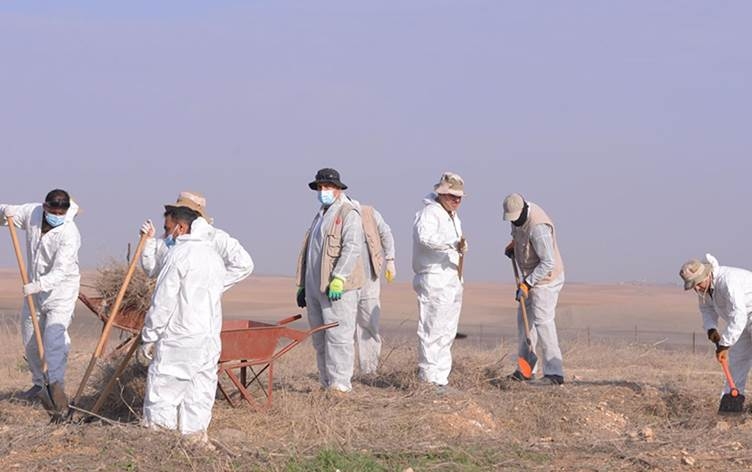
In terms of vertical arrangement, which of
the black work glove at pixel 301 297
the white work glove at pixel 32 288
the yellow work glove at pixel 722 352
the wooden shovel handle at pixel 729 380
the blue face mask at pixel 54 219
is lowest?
the wooden shovel handle at pixel 729 380

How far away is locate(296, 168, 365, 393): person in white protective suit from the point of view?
8914 millimetres

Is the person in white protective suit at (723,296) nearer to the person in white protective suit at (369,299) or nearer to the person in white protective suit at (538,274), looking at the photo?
the person in white protective suit at (538,274)

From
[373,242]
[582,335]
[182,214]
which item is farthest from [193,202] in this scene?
[582,335]

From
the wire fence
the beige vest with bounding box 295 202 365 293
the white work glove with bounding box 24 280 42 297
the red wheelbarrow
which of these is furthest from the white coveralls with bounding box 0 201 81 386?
the wire fence

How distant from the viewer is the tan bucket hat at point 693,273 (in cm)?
872

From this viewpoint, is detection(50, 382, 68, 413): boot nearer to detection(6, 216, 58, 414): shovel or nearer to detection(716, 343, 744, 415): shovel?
detection(6, 216, 58, 414): shovel

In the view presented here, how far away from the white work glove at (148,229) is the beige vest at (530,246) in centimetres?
366

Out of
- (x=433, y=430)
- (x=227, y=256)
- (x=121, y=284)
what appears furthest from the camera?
(x=121, y=284)

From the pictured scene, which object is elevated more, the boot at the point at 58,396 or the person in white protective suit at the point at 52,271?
the person in white protective suit at the point at 52,271

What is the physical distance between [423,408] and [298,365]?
402 centimetres

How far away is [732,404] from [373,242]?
11.0 feet

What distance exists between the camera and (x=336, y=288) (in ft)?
29.0

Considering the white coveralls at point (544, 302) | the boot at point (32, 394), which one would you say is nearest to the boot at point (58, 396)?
the boot at point (32, 394)

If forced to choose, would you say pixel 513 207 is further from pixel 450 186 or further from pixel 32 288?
pixel 32 288
